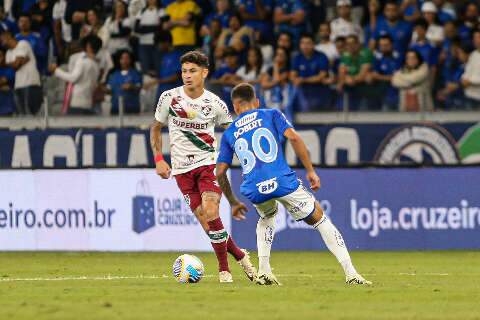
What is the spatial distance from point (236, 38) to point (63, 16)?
4.14m

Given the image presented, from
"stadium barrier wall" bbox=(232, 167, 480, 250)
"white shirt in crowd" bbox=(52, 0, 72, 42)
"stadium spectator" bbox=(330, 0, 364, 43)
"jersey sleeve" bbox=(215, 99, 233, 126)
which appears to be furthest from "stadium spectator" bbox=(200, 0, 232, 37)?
"jersey sleeve" bbox=(215, 99, 233, 126)

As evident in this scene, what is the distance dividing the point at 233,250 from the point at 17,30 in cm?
1383

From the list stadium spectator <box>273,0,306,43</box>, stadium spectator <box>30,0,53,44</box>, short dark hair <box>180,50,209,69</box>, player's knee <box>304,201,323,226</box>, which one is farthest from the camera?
stadium spectator <box>30,0,53,44</box>

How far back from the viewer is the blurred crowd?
2233cm

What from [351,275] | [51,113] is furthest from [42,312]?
[51,113]

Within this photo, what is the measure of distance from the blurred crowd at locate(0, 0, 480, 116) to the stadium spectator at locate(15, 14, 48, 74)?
0.09 feet

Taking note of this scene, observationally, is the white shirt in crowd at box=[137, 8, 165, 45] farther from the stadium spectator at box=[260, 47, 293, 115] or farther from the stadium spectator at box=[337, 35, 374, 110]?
the stadium spectator at box=[337, 35, 374, 110]

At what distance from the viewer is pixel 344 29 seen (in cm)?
2412

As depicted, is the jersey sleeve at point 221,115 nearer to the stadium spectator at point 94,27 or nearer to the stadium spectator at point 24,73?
the stadium spectator at point 24,73

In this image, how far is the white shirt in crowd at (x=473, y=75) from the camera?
21.8m

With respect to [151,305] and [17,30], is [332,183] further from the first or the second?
[151,305]

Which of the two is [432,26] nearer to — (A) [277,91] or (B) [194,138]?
(A) [277,91]

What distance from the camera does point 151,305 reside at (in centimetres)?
1077

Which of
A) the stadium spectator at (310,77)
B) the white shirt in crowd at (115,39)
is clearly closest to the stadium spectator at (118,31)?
the white shirt in crowd at (115,39)
